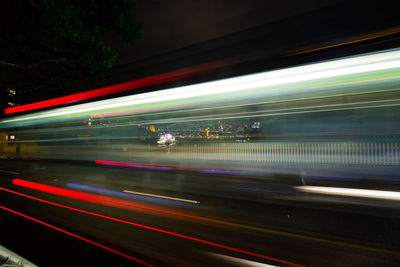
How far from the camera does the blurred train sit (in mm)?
3482

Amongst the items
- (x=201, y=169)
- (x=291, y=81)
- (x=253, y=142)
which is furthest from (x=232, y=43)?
(x=201, y=169)

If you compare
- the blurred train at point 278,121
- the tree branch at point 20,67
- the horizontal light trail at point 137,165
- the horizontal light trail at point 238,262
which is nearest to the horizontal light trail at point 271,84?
the blurred train at point 278,121

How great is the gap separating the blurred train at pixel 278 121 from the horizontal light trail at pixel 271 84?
1 centimetres

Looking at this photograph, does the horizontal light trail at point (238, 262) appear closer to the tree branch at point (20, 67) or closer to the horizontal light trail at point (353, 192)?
the horizontal light trail at point (353, 192)

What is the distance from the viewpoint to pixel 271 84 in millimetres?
4156

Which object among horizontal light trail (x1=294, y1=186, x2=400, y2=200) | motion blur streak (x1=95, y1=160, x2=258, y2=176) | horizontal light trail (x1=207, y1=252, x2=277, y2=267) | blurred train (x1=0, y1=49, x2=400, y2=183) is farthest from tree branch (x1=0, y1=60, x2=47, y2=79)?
horizontal light trail (x1=294, y1=186, x2=400, y2=200)

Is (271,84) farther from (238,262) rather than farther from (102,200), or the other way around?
(102,200)

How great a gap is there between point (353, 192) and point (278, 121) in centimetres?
206

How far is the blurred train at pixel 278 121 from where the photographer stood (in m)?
3.48

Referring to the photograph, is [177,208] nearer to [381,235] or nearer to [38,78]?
[381,235]

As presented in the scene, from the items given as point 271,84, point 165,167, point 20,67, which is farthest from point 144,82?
point 20,67

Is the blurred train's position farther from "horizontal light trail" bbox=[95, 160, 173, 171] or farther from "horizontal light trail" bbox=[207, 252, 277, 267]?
"horizontal light trail" bbox=[207, 252, 277, 267]

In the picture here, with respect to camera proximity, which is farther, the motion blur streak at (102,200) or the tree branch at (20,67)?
the tree branch at (20,67)

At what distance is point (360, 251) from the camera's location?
2.75m
